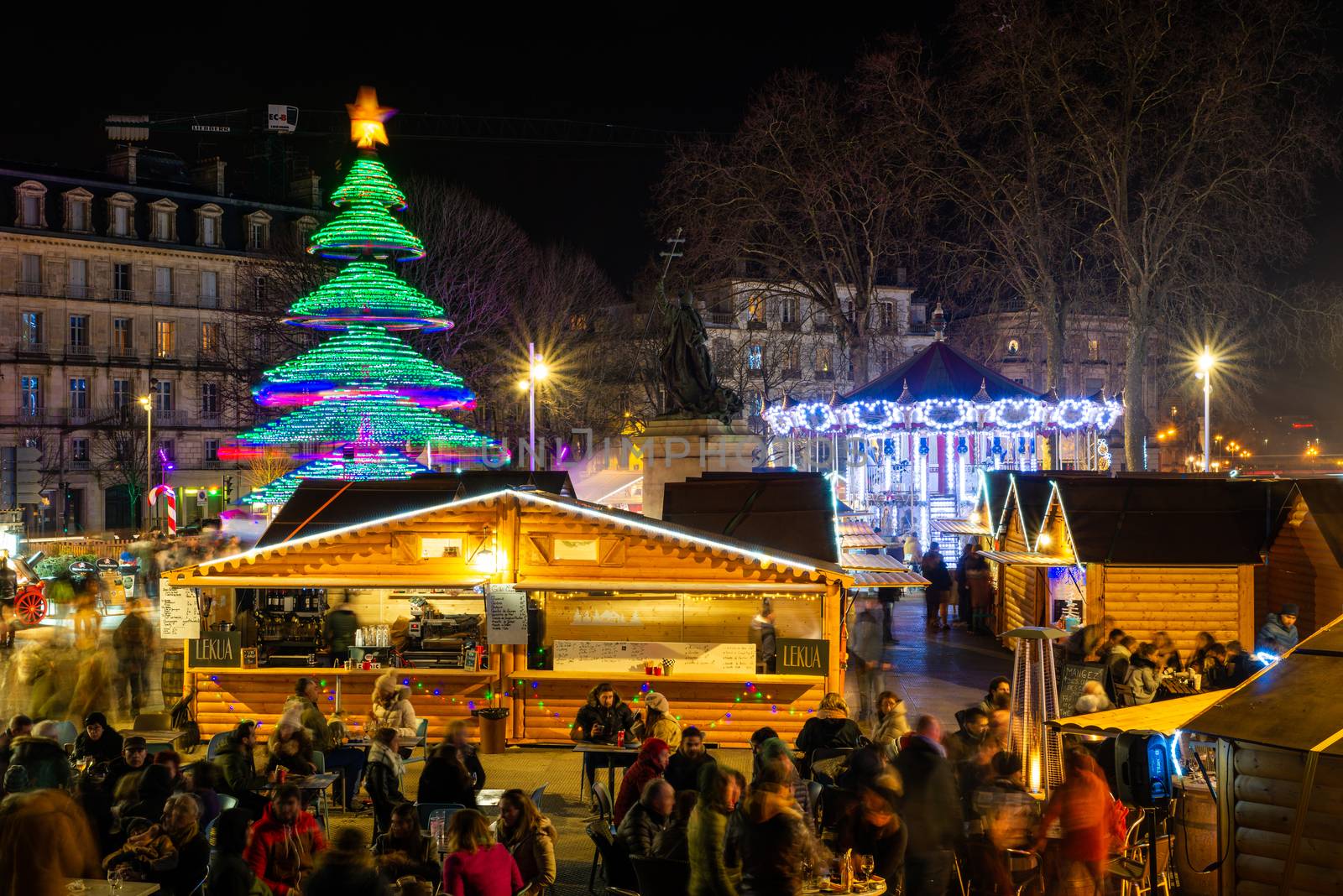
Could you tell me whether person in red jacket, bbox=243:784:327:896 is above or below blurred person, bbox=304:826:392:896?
below

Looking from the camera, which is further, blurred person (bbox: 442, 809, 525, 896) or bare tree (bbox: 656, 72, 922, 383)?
bare tree (bbox: 656, 72, 922, 383)

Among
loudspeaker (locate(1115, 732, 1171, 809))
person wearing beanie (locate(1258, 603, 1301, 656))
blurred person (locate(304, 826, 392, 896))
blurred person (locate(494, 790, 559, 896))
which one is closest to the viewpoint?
blurred person (locate(304, 826, 392, 896))

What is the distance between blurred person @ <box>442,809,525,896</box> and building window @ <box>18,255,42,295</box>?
2160 inches

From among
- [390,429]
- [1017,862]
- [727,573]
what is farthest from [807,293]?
[1017,862]

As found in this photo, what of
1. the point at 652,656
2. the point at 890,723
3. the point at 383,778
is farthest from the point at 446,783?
the point at 652,656

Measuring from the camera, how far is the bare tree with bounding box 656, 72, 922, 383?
32406 millimetres

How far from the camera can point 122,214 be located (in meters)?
58.8

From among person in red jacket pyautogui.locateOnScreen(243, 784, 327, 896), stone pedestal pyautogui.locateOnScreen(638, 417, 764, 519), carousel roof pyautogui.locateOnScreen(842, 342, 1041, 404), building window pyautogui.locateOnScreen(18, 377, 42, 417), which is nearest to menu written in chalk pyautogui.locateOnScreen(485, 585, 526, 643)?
person in red jacket pyautogui.locateOnScreen(243, 784, 327, 896)

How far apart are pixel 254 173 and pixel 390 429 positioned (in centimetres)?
5000

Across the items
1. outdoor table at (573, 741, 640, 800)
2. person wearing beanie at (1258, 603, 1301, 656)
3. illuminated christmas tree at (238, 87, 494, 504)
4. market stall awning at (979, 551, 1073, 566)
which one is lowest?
outdoor table at (573, 741, 640, 800)

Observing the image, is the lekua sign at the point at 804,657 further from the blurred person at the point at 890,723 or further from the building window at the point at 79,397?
the building window at the point at 79,397

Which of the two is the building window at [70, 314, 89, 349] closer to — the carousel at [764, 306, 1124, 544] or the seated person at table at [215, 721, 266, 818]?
the carousel at [764, 306, 1124, 544]

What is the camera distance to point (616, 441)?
168ft

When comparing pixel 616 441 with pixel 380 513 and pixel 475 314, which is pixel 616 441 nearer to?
pixel 475 314
